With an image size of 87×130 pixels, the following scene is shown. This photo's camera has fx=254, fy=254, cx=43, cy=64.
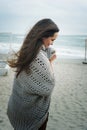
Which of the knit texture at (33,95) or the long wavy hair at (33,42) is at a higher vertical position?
the long wavy hair at (33,42)

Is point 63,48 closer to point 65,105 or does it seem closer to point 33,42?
point 65,105

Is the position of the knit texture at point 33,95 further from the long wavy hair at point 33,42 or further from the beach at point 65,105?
the beach at point 65,105

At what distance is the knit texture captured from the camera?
75.9 inches

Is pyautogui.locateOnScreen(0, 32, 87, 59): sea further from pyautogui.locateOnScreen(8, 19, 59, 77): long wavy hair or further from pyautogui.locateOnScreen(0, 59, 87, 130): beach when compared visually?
pyautogui.locateOnScreen(0, 59, 87, 130): beach

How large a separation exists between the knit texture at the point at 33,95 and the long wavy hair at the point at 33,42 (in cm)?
4

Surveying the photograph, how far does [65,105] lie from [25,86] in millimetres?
4057

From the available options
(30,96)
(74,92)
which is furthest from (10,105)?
(74,92)

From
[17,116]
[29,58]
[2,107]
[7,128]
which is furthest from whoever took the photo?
[2,107]

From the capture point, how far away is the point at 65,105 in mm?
5898

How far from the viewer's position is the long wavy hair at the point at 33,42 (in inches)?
75.9

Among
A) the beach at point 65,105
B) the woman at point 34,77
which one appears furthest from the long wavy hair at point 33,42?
the beach at point 65,105

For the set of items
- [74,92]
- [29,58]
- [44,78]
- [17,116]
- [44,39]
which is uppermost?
[44,39]

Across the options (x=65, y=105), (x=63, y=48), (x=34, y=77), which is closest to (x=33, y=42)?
(x=34, y=77)

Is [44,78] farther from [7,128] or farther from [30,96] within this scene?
[7,128]
